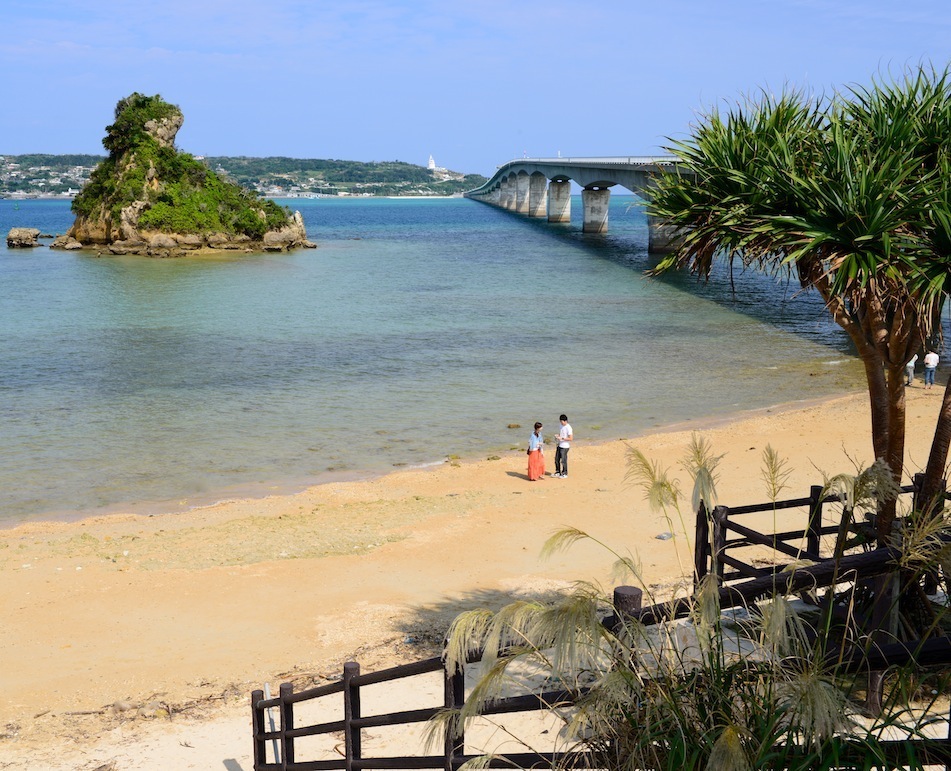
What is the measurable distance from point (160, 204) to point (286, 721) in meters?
84.2

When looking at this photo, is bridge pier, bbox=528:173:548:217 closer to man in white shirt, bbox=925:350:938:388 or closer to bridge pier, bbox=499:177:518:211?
bridge pier, bbox=499:177:518:211

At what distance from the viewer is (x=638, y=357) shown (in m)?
34.4

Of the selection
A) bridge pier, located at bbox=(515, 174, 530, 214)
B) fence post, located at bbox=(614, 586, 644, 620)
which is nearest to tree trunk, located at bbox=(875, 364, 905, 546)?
fence post, located at bbox=(614, 586, 644, 620)

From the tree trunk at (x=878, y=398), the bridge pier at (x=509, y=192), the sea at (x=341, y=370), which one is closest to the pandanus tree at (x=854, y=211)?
the tree trunk at (x=878, y=398)

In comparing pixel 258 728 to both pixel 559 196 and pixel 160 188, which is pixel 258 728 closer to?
pixel 160 188

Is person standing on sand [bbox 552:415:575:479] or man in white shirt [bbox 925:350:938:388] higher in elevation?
man in white shirt [bbox 925:350:938:388]

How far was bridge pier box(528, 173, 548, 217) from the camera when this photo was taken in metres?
157

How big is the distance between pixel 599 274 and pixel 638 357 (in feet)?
106

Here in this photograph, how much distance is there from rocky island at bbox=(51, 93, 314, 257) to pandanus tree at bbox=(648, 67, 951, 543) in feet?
247

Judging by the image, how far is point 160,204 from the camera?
8438cm

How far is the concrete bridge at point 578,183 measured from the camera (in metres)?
77.0

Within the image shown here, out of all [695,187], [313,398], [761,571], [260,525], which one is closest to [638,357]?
[313,398]

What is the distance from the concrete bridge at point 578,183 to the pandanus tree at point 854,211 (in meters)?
24.5

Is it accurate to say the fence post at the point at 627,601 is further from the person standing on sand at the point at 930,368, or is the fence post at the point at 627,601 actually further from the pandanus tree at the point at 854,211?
the person standing on sand at the point at 930,368
